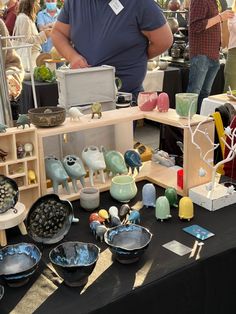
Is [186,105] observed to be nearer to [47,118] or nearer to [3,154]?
[47,118]

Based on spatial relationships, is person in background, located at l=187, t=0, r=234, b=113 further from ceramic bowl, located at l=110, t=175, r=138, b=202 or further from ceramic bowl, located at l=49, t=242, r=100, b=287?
ceramic bowl, located at l=49, t=242, r=100, b=287

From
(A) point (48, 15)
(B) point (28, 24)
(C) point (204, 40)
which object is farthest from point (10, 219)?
(A) point (48, 15)

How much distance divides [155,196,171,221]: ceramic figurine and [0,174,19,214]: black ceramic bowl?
35cm

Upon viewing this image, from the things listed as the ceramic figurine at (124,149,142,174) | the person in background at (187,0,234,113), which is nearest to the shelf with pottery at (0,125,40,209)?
the ceramic figurine at (124,149,142,174)

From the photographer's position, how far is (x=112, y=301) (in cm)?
81

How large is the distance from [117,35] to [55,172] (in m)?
A: 0.83

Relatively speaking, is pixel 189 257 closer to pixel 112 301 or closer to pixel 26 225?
pixel 112 301

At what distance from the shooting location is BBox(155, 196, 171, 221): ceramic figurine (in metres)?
1.12

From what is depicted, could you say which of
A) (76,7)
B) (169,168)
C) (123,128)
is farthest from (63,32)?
(169,168)

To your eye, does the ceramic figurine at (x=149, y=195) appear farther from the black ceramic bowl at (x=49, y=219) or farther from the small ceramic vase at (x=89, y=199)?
the black ceramic bowl at (x=49, y=219)

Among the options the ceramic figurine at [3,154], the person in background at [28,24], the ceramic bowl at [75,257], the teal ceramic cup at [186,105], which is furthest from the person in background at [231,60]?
the ceramic bowl at [75,257]

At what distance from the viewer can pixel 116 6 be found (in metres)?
1.78

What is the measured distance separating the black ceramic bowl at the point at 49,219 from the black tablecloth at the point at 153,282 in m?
0.03

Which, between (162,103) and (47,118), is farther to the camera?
(162,103)
